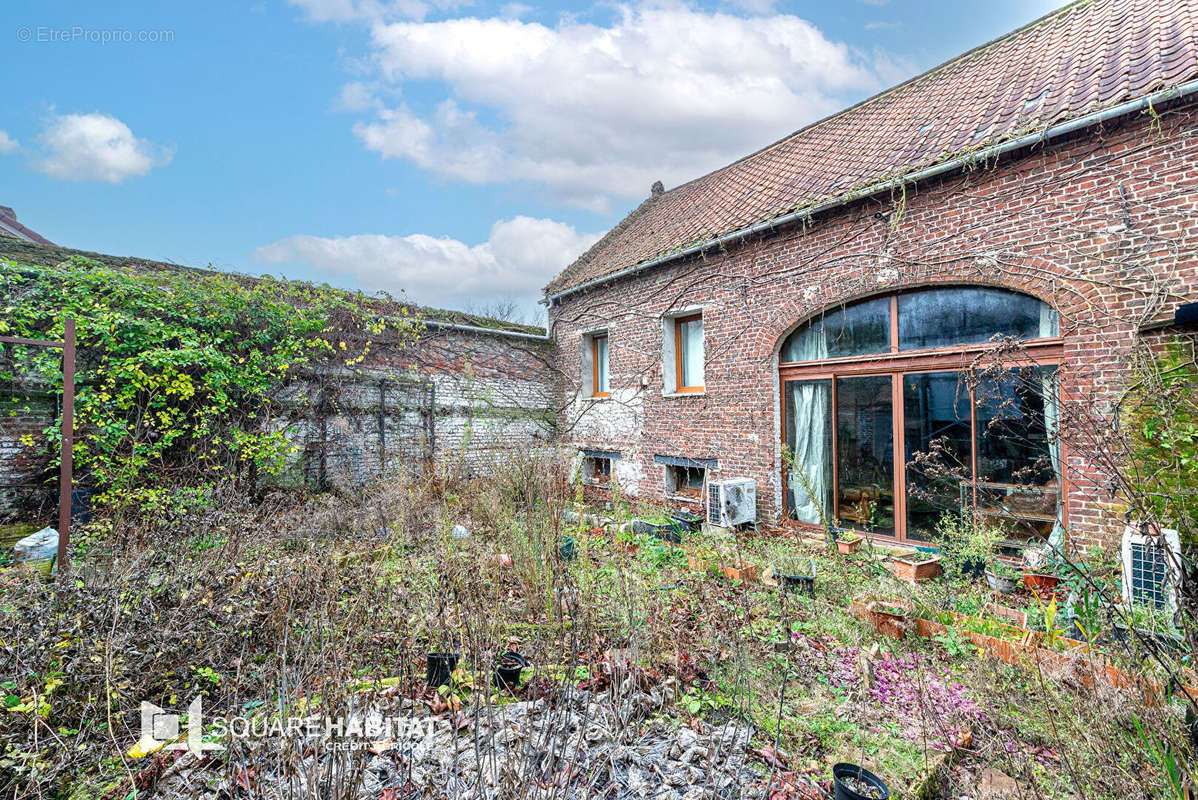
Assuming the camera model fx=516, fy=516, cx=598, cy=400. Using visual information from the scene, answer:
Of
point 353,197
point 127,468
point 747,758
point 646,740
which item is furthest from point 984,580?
point 353,197

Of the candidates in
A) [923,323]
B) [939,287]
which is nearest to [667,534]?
[923,323]

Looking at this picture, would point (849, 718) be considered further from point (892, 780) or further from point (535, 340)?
point (535, 340)

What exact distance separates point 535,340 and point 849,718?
9530 millimetres

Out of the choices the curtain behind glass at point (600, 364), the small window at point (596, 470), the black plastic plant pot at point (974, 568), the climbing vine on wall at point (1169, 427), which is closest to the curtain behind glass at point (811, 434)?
the black plastic plant pot at point (974, 568)

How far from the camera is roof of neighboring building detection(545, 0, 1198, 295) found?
4910 mm

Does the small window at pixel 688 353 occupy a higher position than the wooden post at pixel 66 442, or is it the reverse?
the small window at pixel 688 353

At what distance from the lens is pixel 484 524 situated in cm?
578

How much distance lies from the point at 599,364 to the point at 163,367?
23.0 ft

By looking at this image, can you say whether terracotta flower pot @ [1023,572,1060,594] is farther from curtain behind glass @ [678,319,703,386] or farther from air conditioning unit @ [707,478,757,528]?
curtain behind glass @ [678,319,703,386]

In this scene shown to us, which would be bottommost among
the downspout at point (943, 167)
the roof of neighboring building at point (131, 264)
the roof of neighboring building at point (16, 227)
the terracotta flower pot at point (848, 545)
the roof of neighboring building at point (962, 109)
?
the terracotta flower pot at point (848, 545)

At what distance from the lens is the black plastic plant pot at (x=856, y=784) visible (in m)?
2.10

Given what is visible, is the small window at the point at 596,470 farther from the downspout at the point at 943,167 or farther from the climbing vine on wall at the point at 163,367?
the climbing vine on wall at the point at 163,367

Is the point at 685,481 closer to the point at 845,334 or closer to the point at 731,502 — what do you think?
the point at 731,502

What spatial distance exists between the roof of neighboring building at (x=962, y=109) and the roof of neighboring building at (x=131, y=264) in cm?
231
